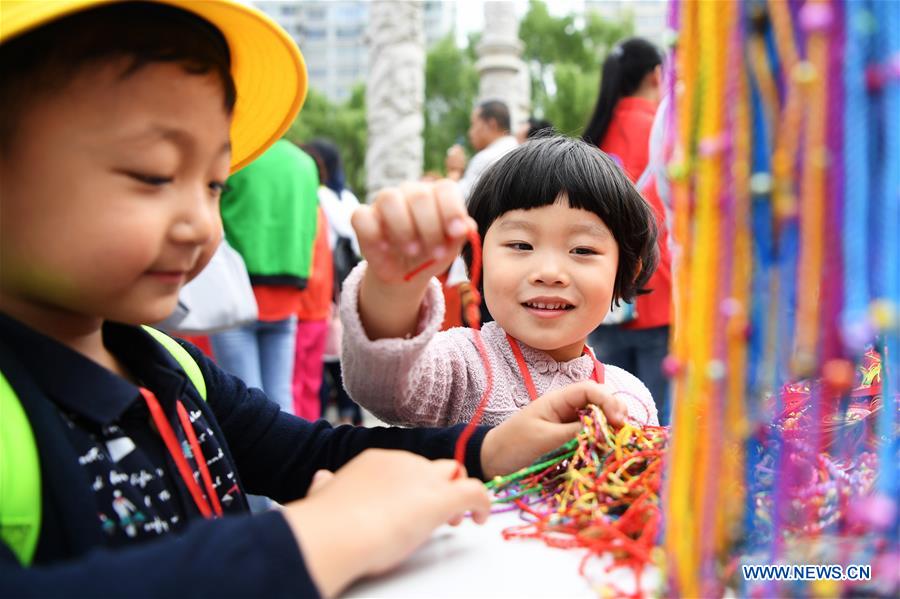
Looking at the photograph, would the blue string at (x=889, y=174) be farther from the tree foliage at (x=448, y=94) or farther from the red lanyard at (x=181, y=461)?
the tree foliage at (x=448, y=94)

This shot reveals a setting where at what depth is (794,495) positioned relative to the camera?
24.3 inches

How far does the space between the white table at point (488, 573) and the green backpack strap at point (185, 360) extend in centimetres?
39

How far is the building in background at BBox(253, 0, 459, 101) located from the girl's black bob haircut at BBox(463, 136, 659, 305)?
168 ft

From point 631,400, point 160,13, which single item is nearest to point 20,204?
point 160,13

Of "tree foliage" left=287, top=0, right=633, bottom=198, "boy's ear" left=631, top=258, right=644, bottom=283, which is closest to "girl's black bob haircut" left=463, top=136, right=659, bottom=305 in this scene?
"boy's ear" left=631, top=258, right=644, bottom=283

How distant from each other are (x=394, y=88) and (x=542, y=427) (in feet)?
22.0

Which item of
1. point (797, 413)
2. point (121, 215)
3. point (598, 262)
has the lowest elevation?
point (797, 413)

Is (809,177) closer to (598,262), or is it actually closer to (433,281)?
(433,281)

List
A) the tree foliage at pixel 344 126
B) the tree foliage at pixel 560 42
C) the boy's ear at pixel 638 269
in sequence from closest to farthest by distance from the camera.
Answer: the boy's ear at pixel 638 269 → the tree foliage at pixel 560 42 → the tree foliage at pixel 344 126

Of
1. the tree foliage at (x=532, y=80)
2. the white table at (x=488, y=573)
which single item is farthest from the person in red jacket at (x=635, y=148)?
the tree foliage at (x=532, y=80)

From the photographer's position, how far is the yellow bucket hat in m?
0.63

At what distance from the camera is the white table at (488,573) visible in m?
0.60

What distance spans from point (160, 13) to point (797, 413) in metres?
0.83

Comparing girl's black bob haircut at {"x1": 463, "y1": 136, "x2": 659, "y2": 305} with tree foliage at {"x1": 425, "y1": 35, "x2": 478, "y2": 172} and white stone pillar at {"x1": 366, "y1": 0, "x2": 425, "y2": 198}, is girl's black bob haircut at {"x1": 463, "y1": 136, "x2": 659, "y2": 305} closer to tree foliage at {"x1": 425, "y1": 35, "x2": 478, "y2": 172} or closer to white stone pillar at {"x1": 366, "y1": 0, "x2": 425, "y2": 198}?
white stone pillar at {"x1": 366, "y1": 0, "x2": 425, "y2": 198}
